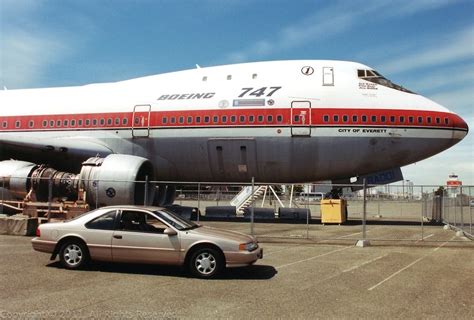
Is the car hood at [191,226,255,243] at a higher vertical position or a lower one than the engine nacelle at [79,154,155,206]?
lower

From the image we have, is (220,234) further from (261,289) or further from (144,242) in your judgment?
(261,289)

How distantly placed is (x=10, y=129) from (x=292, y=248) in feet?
51.9

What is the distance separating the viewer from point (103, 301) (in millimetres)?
6578

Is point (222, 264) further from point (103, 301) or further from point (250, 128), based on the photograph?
point (250, 128)

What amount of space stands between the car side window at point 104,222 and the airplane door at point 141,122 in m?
10.9

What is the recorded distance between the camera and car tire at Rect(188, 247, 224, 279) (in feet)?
27.2

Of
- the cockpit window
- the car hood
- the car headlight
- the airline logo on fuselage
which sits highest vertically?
the cockpit window

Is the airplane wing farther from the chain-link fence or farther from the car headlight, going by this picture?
the car headlight

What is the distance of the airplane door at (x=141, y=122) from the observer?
19656 mm

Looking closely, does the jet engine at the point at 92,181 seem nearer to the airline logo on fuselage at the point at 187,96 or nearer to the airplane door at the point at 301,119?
the airline logo on fuselage at the point at 187,96

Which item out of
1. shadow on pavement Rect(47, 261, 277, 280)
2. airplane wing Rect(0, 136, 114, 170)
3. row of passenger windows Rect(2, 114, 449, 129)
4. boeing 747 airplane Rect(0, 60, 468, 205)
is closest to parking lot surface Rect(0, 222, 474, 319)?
shadow on pavement Rect(47, 261, 277, 280)

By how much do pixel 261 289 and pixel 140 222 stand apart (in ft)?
9.27

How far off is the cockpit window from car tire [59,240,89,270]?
13.7 metres

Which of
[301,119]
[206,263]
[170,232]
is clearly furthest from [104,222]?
[301,119]
